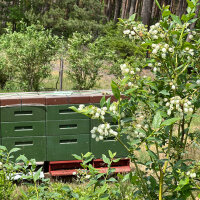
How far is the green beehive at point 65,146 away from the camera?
6.03m

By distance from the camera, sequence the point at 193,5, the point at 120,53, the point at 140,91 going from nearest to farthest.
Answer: the point at 193,5, the point at 140,91, the point at 120,53

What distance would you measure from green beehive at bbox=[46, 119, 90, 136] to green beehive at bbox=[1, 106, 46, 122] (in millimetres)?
209

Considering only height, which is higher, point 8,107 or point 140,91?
point 140,91

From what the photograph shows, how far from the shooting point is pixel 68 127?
6035 millimetres

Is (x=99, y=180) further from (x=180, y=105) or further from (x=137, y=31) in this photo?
(x=137, y=31)

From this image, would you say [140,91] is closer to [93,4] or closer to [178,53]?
[178,53]

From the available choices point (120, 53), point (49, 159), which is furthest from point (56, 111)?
point (120, 53)

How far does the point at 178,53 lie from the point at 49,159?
396 cm

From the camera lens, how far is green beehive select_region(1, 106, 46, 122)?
5747 millimetres

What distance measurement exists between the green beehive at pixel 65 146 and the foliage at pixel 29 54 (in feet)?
18.7

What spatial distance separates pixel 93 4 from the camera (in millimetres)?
28594

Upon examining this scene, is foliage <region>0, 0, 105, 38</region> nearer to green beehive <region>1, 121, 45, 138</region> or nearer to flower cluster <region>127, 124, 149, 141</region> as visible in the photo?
green beehive <region>1, 121, 45, 138</region>

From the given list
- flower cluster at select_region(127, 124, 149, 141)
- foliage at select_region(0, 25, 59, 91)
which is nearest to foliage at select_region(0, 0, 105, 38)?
foliage at select_region(0, 25, 59, 91)

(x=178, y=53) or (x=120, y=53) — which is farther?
(x=120, y=53)
